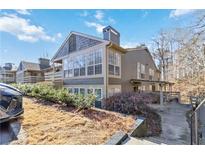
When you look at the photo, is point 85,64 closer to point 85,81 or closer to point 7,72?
point 85,81

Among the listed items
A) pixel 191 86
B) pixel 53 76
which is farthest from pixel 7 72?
pixel 191 86

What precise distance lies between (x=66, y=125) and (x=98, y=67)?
1.66 metres

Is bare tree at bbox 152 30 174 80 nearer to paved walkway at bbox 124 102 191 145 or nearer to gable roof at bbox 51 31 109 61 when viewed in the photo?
paved walkway at bbox 124 102 191 145

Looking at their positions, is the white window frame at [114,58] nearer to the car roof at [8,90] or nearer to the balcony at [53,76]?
the balcony at [53,76]

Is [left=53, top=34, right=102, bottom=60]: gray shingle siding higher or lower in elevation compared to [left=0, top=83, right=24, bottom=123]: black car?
higher

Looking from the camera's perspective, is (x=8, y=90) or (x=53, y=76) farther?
(x=53, y=76)

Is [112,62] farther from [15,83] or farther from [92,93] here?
[15,83]

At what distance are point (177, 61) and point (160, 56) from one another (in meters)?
0.30

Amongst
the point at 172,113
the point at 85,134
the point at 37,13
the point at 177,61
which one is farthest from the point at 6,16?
the point at 172,113

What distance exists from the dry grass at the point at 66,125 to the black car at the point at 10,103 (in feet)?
0.41

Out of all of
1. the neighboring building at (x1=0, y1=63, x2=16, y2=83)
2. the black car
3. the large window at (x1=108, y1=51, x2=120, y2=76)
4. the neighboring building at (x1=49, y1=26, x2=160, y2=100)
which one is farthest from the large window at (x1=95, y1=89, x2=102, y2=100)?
the neighboring building at (x1=0, y1=63, x2=16, y2=83)

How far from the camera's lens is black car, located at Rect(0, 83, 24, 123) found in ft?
7.63

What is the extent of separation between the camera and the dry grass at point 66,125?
7.52 ft

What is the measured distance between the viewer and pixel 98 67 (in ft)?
12.7
